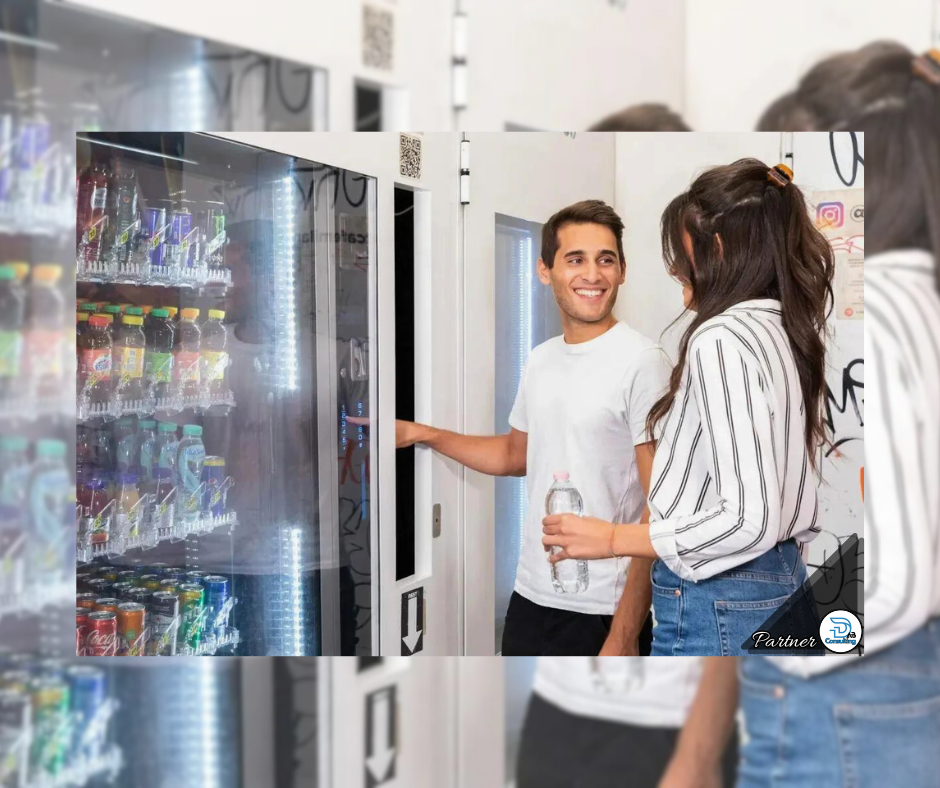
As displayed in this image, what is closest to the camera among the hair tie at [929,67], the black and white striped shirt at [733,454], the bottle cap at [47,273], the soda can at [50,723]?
the black and white striped shirt at [733,454]

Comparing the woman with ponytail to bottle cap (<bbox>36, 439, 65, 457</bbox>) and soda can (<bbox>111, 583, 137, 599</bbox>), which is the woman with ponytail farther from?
bottle cap (<bbox>36, 439, 65, 457</bbox>)

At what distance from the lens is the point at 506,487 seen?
150cm

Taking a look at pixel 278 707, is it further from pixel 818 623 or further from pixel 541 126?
pixel 541 126

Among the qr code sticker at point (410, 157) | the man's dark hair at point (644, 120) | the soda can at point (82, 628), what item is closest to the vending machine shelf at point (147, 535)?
the soda can at point (82, 628)

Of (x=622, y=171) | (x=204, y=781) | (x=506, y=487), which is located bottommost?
(x=204, y=781)

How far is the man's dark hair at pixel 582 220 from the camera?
1451 mm

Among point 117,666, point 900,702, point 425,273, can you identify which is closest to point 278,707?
point 117,666

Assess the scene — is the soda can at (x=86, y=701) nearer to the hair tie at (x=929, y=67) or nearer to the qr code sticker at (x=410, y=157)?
the qr code sticker at (x=410, y=157)

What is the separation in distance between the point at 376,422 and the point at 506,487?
25 cm

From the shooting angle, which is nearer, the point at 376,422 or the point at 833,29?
the point at 376,422

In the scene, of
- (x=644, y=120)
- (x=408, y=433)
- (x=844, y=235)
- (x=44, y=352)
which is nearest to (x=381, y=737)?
(x=408, y=433)

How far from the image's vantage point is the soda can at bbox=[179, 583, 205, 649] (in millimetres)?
1538

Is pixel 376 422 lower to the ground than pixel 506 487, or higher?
higher

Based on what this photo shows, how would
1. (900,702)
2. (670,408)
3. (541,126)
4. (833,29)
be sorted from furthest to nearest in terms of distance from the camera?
1. (541,126)
2. (833,29)
3. (900,702)
4. (670,408)
